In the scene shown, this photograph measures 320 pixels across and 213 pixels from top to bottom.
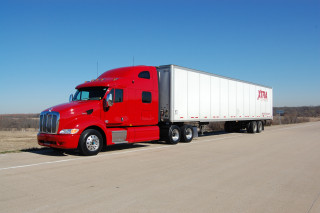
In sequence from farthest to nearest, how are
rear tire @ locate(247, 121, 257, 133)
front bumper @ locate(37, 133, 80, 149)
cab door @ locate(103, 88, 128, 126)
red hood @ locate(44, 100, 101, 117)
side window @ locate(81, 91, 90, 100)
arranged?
rear tire @ locate(247, 121, 257, 133) < side window @ locate(81, 91, 90, 100) < cab door @ locate(103, 88, 128, 126) < red hood @ locate(44, 100, 101, 117) < front bumper @ locate(37, 133, 80, 149)

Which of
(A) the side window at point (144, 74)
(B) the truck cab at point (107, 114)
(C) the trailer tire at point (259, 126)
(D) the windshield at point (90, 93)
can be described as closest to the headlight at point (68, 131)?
(B) the truck cab at point (107, 114)

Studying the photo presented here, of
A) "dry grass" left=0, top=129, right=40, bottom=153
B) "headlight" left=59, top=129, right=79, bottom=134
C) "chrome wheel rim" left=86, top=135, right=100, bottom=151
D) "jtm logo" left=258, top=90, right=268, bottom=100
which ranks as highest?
"jtm logo" left=258, top=90, right=268, bottom=100

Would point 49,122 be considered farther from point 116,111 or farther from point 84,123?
point 116,111

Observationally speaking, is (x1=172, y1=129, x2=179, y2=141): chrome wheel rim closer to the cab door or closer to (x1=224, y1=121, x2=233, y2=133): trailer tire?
the cab door

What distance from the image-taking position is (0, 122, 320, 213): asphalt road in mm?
4816

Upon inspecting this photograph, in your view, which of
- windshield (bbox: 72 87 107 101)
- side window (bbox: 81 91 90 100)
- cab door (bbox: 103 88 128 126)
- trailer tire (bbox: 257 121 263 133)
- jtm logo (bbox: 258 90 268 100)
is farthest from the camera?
jtm logo (bbox: 258 90 268 100)

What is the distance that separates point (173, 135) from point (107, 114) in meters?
4.23

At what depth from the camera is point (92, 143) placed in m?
10.2

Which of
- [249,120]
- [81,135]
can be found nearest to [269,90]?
[249,120]

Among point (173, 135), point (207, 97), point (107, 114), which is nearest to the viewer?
point (107, 114)

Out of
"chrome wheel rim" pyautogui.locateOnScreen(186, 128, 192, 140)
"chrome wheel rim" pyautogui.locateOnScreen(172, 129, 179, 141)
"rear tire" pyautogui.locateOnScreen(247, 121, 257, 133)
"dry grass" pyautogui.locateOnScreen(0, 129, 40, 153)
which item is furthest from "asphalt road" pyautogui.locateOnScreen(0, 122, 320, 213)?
"rear tire" pyautogui.locateOnScreen(247, 121, 257, 133)

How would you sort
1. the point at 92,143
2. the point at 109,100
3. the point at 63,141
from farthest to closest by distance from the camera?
the point at 109,100 < the point at 92,143 < the point at 63,141

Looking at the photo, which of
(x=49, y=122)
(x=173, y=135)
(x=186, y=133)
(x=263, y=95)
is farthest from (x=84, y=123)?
(x=263, y=95)

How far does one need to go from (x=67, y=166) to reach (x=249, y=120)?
683 inches
